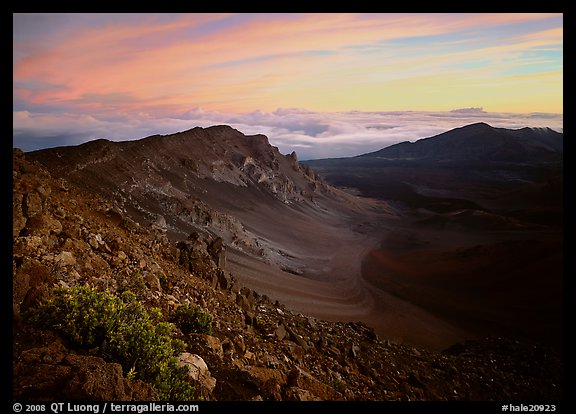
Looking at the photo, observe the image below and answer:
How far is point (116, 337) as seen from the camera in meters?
4.27

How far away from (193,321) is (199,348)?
800 mm

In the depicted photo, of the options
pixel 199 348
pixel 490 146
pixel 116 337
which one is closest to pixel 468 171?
pixel 490 146

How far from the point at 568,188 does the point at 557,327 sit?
22529 mm

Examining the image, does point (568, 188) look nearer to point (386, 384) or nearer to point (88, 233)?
point (386, 384)

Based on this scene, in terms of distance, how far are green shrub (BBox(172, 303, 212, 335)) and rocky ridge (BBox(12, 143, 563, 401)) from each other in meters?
0.28

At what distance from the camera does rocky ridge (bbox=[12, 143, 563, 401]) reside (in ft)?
12.5

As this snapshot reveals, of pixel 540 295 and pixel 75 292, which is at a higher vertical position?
pixel 75 292

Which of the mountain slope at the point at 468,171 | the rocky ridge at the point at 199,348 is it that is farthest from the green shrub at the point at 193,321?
the mountain slope at the point at 468,171

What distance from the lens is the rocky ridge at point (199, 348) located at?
3814mm

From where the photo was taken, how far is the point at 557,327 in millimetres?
22328

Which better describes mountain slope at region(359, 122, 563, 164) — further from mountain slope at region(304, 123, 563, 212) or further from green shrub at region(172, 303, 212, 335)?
Answer: green shrub at region(172, 303, 212, 335)

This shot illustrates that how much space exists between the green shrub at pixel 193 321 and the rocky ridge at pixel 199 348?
281mm
